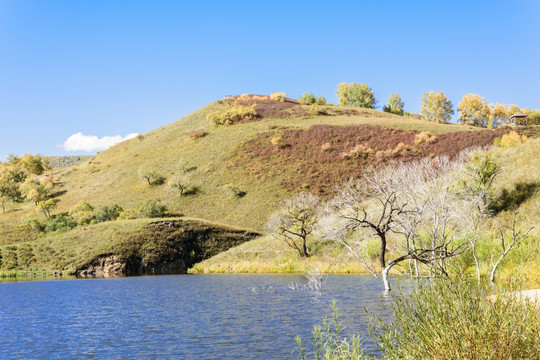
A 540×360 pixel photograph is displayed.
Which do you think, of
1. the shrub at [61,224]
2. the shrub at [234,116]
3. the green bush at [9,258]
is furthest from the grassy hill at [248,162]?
the green bush at [9,258]

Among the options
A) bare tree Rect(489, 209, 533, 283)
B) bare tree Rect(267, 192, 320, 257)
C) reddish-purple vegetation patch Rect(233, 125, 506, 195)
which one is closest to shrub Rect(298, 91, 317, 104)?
reddish-purple vegetation patch Rect(233, 125, 506, 195)

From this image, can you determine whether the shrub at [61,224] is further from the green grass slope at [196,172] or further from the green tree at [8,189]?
the green tree at [8,189]

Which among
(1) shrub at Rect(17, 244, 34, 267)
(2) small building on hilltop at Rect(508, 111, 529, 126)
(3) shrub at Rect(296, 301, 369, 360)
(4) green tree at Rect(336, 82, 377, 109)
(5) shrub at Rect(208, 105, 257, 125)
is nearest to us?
(3) shrub at Rect(296, 301, 369, 360)

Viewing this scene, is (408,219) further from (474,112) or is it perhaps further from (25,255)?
(474,112)

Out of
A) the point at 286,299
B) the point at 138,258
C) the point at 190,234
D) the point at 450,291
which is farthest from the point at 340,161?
the point at 450,291

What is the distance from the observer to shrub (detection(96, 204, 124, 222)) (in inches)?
3000

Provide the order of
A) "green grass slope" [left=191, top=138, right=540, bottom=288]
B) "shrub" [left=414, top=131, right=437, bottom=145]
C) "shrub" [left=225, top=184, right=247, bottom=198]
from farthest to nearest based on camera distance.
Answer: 1. "shrub" [left=414, top=131, right=437, bottom=145]
2. "shrub" [left=225, top=184, right=247, bottom=198]
3. "green grass slope" [left=191, top=138, right=540, bottom=288]

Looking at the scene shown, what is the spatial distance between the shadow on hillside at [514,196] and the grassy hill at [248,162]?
33.1 metres

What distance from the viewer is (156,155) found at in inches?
4058

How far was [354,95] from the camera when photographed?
14850 cm

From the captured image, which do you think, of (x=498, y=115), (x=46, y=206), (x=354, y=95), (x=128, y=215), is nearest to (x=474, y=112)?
(x=498, y=115)

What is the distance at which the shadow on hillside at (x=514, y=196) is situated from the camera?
41375mm

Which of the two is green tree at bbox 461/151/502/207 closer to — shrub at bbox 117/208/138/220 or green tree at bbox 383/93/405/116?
shrub at bbox 117/208/138/220

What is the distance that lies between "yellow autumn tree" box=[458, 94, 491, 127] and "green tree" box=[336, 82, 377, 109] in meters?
30.5
